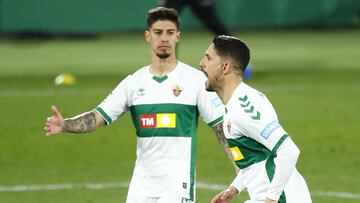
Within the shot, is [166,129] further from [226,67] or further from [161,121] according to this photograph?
[226,67]

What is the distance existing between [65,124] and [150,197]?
0.83 m

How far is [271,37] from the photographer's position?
95.0 feet

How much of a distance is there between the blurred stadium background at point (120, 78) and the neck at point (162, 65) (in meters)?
2.73

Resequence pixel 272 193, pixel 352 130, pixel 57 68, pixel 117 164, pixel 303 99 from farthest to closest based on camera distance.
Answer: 1. pixel 57 68
2. pixel 303 99
3. pixel 352 130
4. pixel 117 164
5. pixel 272 193

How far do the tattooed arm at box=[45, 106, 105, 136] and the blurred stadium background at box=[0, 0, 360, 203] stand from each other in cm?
255

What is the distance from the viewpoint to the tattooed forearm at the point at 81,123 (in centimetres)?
834

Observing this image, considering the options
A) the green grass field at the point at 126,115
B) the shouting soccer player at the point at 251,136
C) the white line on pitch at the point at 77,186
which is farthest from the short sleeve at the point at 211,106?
the white line on pitch at the point at 77,186

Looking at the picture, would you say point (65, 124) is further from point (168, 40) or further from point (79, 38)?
point (79, 38)

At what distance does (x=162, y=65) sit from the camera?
8508 mm

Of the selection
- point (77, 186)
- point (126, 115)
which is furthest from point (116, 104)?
point (126, 115)

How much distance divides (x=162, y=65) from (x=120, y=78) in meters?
11.6

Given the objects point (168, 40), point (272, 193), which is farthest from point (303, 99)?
point (272, 193)

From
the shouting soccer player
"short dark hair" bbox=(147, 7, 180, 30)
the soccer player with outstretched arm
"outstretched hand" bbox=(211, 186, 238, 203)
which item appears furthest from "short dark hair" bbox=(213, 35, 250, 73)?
"short dark hair" bbox=(147, 7, 180, 30)

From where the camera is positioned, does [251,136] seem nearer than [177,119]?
Yes
